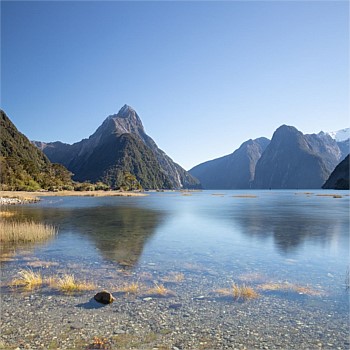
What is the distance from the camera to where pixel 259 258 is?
20938mm

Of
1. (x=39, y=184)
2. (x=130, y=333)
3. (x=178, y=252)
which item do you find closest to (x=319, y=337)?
(x=130, y=333)

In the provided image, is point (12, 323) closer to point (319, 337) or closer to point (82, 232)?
point (319, 337)

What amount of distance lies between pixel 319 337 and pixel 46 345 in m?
8.61

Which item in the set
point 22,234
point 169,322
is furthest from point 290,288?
point 22,234

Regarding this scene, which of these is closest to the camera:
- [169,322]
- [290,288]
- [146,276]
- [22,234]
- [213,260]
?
[169,322]

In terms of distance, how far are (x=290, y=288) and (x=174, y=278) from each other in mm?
5854

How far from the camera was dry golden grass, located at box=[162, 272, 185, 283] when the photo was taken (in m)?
15.2

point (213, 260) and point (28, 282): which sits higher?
point (28, 282)

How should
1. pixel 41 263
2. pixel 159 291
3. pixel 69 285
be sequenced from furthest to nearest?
pixel 41 263, pixel 69 285, pixel 159 291

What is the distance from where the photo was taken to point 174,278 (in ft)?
51.1

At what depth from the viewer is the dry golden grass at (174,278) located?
598 inches

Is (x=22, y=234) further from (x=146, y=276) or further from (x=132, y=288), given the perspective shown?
(x=132, y=288)

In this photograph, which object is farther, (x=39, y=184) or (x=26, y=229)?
(x=39, y=184)

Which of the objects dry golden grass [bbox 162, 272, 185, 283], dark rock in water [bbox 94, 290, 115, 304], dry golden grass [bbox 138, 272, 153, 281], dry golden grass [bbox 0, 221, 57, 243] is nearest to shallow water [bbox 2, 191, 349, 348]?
dry golden grass [bbox 138, 272, 153, 281]
